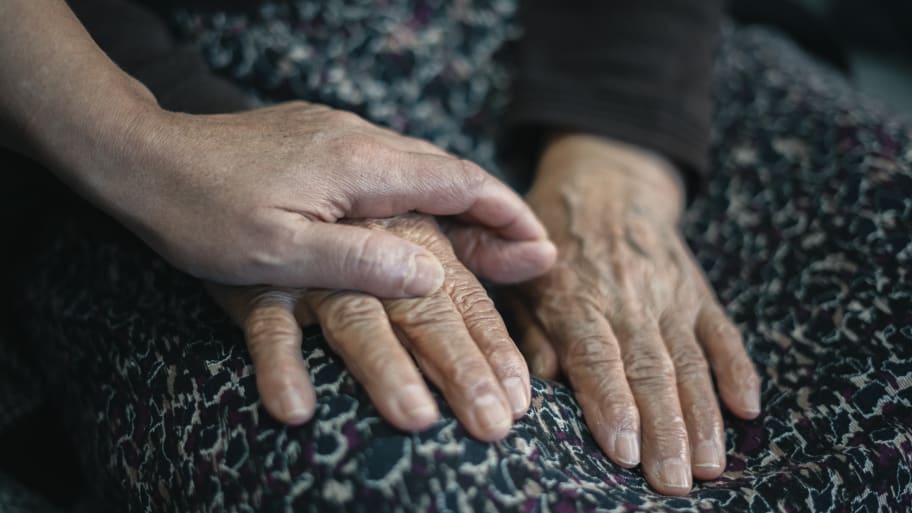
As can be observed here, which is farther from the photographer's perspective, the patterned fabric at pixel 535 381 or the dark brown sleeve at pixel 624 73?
the dark brown sleeve at pixel 624 73

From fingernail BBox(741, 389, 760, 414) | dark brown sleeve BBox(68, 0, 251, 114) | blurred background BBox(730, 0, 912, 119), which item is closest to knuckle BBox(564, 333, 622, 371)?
fingernail BBox(741, 389, 760, 414)

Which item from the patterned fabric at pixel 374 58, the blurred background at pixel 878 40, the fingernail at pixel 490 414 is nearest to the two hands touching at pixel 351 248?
the fingernail at pixel 490 414

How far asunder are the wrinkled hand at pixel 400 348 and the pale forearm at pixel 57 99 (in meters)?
0.15

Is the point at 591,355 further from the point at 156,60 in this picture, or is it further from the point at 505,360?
the point at 156,60

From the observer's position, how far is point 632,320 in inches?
28.9

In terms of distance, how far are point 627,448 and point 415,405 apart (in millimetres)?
206

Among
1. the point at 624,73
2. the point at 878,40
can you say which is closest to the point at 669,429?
the point at 624,73

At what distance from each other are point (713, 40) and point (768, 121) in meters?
0.14

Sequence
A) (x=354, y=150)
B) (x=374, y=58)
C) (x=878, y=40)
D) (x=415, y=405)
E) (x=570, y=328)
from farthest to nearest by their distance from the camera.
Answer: (x=878, y=40), (x=374, y=58), (x=570, y=328), (x=354, y=150), (x=415, y=405)

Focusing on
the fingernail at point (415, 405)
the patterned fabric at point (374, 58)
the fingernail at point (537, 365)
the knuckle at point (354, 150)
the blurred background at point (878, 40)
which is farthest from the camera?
the blurred background at point (878, 40)

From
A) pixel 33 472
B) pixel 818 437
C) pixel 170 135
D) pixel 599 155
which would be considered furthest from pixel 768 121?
pixel 33 472

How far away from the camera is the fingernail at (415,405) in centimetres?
52

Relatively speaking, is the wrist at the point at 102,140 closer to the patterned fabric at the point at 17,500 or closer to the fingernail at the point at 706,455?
the patterned fabric at the point at 17,500

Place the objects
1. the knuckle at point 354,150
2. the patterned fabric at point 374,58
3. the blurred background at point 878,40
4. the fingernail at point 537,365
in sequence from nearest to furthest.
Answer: the knuckle at point 354,150 → the fingernail at point 537,365 → the patterned fabric at point 374,58 → the blurred background at point 878,40
